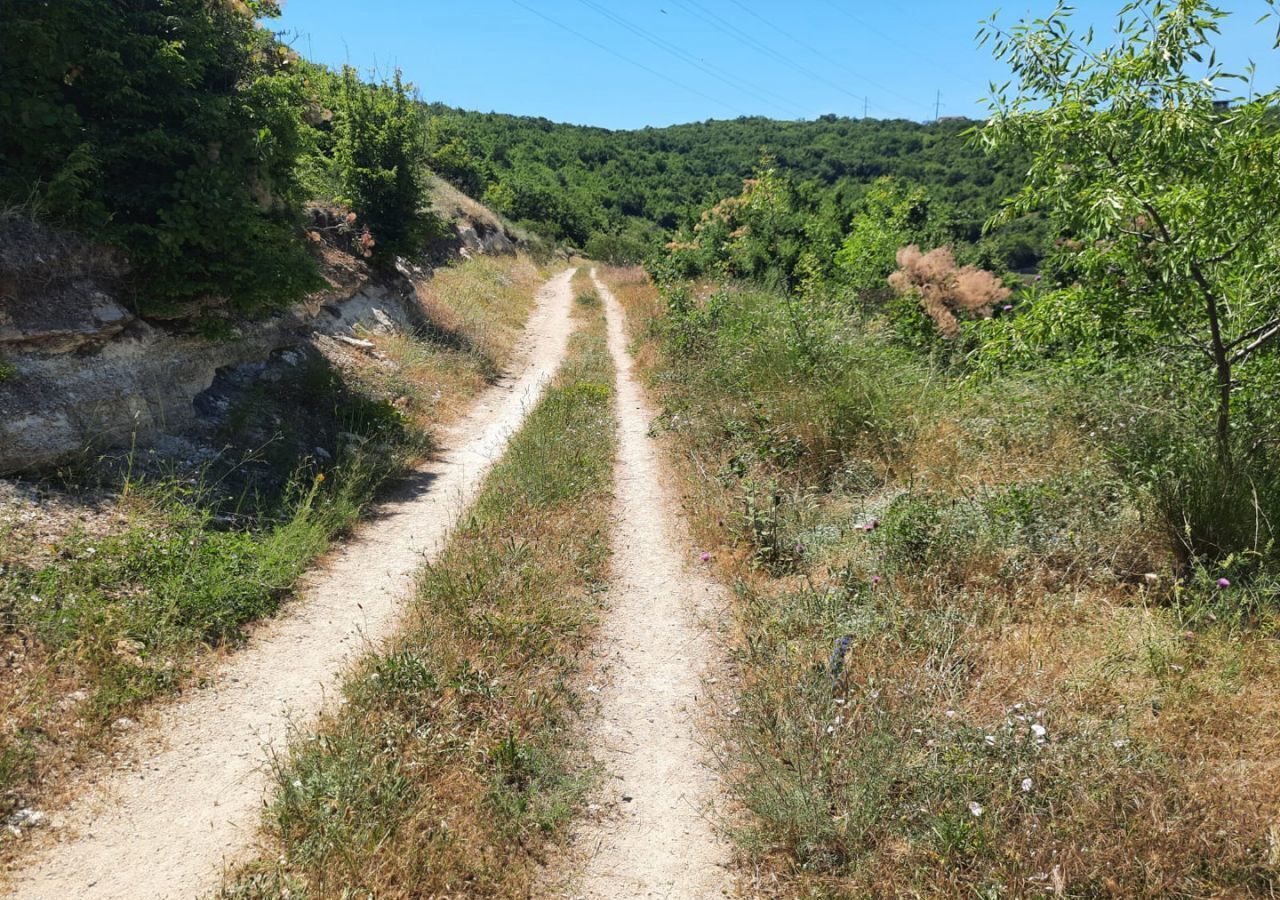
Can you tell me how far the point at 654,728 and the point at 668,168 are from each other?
94216 millimetres

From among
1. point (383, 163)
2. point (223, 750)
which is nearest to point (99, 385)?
point (223, 750)

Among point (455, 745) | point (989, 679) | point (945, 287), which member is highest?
point (945, 287)

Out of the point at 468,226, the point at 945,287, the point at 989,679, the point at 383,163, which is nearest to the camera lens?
the point at 989,679

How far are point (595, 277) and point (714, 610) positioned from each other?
28.8 m

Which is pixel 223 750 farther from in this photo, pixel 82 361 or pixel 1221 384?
A: pixel 1221 384

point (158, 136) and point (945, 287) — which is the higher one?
point (945, 287)

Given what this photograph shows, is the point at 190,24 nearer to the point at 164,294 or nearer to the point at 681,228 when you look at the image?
the point at 164,294

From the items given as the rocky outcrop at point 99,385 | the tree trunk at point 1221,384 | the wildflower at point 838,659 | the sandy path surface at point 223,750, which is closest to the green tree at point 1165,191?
the tree trunk at point 1221,384

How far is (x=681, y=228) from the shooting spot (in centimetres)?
2697

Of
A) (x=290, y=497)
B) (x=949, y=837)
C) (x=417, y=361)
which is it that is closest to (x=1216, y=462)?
(x=949, y=837)

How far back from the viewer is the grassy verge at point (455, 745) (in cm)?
297

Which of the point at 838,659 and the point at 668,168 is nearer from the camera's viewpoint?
the point at 838,659

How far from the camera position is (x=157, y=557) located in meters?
4.95

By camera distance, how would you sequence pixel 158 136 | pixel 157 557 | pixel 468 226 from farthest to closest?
1. pixel 468 226
2. pixel 158 136
3. pixel 157 557
